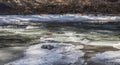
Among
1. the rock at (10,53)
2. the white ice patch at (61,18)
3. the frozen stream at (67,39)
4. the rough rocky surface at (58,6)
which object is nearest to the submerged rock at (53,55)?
the frozen stream at (67,39)

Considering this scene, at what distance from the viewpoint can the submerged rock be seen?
7789 millimetres

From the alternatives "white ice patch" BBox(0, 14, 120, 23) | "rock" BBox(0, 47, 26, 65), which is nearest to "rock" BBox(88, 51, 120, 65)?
"rock" BBox(0, 47, 26, 65)

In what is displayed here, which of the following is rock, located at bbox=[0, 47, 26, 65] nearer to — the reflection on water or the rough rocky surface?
the reflection on water

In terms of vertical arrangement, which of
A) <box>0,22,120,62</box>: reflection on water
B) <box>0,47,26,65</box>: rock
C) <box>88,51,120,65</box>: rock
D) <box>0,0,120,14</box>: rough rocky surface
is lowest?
<box>0,0,120,14</box>: rough rocky surface

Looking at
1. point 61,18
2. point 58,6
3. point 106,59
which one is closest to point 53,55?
point 106,59

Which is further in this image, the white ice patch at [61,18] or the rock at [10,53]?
the white ice patch at [61,18]

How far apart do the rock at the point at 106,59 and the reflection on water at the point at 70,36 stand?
0.79 ft

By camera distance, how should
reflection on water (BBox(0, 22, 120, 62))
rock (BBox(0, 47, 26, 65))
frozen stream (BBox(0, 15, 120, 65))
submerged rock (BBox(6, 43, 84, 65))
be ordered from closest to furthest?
1. submerged rock (BBox(6, 43, 84, 65))
2. rock (BBox(0, 47, 26, 65))
3. frozen stream (BBox(0, 15, 120, 65))
4. reflection on water (BBox(0, 22, 120, 62))

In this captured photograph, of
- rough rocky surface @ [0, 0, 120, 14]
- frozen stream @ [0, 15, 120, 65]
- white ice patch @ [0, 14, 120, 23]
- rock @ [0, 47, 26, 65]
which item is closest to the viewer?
rock @ [0, 47, 26, 65]

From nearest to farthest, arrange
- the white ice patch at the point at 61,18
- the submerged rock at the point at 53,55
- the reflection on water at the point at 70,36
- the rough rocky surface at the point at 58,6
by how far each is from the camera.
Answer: the submerged rock at the point at 53,55, the reflection on water at the point at 70,36, the white ice patch at the point at 61,18, the rough rocky surface at the point at 58,6

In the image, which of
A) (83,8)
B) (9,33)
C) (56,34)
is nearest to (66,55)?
(56,34)

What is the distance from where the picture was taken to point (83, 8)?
19.8 meters

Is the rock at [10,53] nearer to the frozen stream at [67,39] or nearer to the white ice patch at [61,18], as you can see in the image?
the frozen stream at [67,39]

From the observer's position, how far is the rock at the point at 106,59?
309 inches
